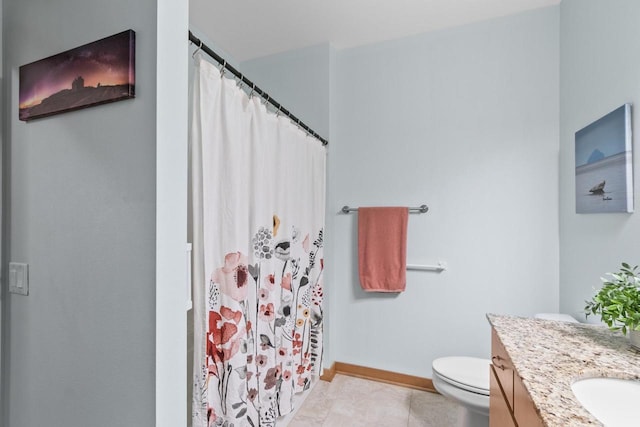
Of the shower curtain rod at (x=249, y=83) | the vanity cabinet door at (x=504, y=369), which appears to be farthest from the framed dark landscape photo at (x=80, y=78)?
the vanity cabinet door at (x=504, y=369)

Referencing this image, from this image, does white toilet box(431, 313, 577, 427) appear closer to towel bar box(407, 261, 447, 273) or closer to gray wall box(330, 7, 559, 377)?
gray wall box(330, 7, 559, 377)

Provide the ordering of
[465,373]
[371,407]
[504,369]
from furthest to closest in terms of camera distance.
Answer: [371,407], [465,373], [504,369]

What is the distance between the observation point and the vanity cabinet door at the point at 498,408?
3.10 feet

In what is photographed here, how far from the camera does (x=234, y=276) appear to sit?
129cm

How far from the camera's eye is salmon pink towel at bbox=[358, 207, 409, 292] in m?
2.17

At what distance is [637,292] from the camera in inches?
36.3

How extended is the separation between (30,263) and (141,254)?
21.5 inches

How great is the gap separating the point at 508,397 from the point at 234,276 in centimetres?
107

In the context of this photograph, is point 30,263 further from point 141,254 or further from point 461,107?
point 461,107

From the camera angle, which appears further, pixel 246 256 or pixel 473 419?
pixel 473 419

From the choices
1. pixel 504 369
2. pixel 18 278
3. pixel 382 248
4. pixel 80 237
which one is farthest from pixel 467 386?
pixel 18 278

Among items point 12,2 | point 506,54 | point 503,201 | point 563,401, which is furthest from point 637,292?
point 12,2

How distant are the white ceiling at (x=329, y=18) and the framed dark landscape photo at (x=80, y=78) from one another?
4.06 feet

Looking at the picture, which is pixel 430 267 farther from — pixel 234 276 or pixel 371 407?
pixel 234 276
